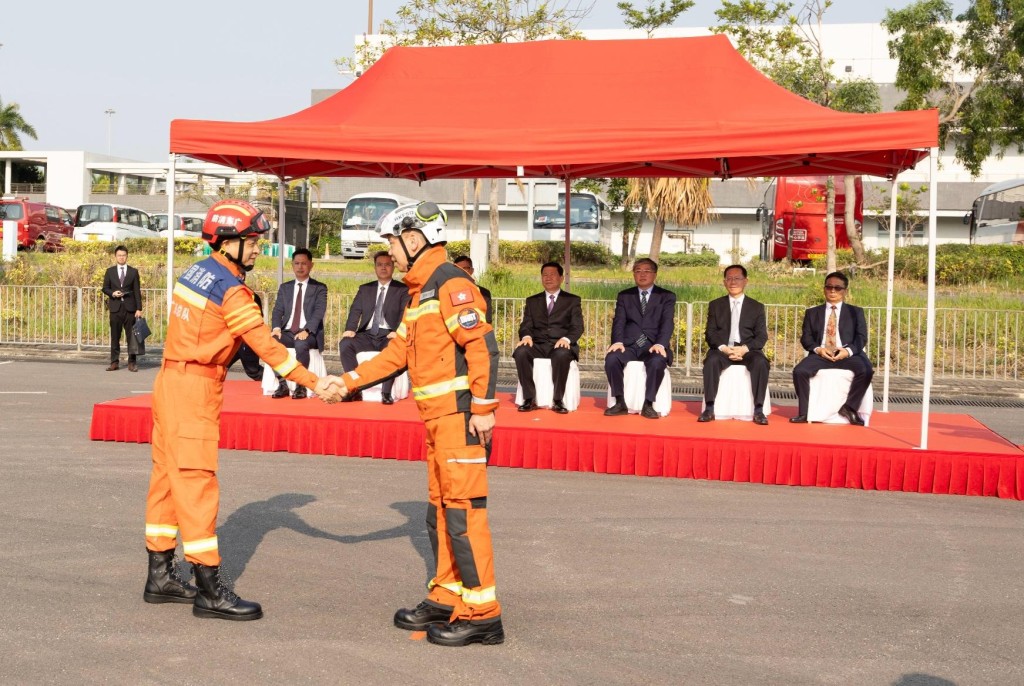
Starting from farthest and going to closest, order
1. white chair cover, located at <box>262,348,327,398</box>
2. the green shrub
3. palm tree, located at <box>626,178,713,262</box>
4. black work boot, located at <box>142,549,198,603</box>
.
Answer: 1. the green shrub
2. palm tree, located at <box>626,178,713,262</box>
3. white chair cover, located at <box>262,348,327,398</box>
4. black work boot, located at <box>142,549,198,603</box>

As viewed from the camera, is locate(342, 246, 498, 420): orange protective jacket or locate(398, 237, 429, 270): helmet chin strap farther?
locate(398, 237, 429, 270): helmet chin strap

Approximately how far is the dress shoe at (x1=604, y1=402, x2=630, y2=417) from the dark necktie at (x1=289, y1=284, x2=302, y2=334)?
3582 millimetres

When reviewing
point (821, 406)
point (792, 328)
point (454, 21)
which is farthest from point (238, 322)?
point (454, 21)

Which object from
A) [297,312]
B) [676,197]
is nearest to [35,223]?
[676,197]

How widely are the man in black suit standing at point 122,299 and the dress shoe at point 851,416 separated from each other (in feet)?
34.6

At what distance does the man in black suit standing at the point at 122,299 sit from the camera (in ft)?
53.9

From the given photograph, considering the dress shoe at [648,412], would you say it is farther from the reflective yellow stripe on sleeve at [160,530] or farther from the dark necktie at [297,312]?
the reflective yellow stripe on sleeve at [160,530]

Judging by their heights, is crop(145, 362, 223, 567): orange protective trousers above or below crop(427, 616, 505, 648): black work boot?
above

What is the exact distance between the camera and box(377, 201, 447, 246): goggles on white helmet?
534cm

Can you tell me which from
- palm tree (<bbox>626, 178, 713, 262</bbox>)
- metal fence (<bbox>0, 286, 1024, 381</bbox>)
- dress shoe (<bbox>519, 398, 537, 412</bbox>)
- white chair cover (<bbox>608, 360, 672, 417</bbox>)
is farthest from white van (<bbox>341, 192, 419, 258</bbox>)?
white chair cover (<bbox>608, 360, 672, 417</bbox>)

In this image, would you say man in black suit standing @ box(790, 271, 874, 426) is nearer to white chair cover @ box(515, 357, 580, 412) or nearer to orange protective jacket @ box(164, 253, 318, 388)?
white chair cover @ box(515, 357, 580, 412)

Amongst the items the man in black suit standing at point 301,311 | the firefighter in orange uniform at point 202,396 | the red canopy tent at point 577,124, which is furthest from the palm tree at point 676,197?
the firefighter in orange uniform at point 202,396

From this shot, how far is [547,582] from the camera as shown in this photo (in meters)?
6.00

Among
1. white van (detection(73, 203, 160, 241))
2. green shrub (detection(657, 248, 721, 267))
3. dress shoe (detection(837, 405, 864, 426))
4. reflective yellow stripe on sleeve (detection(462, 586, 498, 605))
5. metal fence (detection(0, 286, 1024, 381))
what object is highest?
white van (detection(73, 203, 160, 241))
